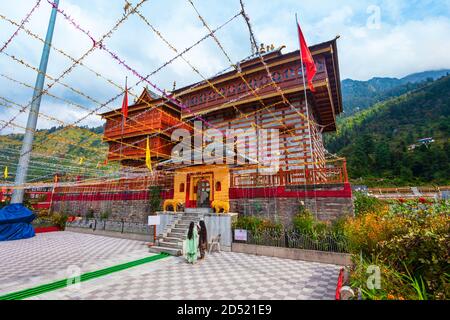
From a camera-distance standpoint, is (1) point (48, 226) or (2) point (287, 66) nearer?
(2) point (287, 66)

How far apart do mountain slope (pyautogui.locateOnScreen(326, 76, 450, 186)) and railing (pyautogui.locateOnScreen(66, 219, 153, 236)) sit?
61.3 feet

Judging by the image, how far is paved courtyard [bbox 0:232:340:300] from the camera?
5047 millimetres

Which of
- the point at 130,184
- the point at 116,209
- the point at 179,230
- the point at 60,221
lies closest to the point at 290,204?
the point at 179,230

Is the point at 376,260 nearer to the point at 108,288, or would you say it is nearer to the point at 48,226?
the point at 108,288

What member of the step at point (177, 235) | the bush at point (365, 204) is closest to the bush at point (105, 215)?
the step at point (177, 235)

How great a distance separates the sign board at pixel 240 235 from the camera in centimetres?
975

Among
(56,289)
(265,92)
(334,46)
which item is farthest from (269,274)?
(334,46)

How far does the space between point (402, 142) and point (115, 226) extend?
215ft

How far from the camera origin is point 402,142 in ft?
170

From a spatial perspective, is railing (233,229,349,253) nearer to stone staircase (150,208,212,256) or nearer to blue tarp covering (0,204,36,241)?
stone staircase (150,208,212,256)

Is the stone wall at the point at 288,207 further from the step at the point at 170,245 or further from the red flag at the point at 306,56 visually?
the red flag at the point at 306,56
